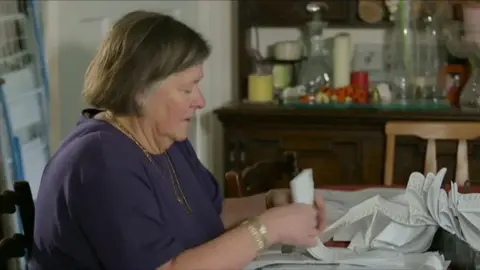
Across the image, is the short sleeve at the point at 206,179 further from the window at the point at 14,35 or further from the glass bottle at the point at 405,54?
the glass bottle at the point at 405,54

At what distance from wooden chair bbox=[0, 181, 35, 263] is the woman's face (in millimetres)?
278

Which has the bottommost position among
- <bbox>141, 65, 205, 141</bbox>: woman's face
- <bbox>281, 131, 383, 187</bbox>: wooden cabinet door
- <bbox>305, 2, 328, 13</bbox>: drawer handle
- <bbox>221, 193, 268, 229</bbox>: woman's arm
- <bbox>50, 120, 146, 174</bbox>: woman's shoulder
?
<bbox>281, 131, 383, 187</bbox>: wooden cabinet door

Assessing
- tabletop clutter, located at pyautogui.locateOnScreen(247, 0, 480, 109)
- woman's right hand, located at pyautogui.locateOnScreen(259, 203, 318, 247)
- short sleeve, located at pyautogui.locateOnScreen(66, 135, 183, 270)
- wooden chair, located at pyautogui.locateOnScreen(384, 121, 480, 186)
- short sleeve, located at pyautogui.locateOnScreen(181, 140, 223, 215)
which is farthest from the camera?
tabletop clutter, located at pyautogui.locateOnScreen(247, 0, 480, 109)

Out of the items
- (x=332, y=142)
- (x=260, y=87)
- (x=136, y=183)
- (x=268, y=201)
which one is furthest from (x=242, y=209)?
(x=260, y=87)

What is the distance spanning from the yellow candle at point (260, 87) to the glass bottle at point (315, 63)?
0.16 m

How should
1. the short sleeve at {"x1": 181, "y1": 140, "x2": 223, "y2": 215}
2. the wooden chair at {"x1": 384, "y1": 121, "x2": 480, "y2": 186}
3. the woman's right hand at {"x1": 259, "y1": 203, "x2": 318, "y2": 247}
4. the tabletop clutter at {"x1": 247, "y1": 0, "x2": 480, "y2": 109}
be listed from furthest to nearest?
the tabletop clutter at {"x1": 247, "y1": 0, "x2": 480, "y2": 109} → the wooden chair at {"x1": 384, "y1": 121, "x2": 480, "y2": 186} → the short sleeve at {"x1": 181, "y1": 140, "x2": 223, "y2": 215} → the woman's right hand at {"x1": 259, "y1": 203, "x2": 318, "y2": 247}

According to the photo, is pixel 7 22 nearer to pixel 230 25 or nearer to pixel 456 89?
pixel 230 25

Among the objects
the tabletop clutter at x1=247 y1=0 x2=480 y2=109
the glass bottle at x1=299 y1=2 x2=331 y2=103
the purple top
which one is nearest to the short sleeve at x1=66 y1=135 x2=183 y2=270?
the purple top

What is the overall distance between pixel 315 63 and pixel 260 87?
0.87ft

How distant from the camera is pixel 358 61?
3.21 meters

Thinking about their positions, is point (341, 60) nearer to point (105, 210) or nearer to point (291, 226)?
point (291, 226)

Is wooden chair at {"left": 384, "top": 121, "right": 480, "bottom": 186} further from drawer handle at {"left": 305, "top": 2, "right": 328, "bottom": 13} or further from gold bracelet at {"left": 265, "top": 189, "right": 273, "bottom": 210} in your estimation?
gold bracelet at {"left": 265, "top": 189, "right": 273, "bottom": 210}

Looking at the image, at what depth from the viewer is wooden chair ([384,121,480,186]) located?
8.29 ft

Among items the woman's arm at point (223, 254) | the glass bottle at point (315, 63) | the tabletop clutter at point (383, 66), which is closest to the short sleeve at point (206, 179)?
the woman's arm at point (223, 254)
